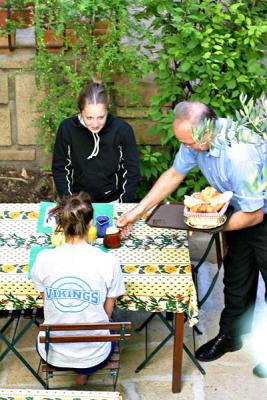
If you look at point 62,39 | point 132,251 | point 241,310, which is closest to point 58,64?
point 62,39

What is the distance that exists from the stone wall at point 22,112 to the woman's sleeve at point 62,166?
60 centimetres

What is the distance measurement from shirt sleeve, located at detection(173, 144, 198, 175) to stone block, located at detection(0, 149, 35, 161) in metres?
1.99

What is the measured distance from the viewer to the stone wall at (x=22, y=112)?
573cm

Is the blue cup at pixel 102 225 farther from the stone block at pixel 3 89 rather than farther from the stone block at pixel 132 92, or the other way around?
the stone block at pixel 3 89

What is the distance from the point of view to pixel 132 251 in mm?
4156

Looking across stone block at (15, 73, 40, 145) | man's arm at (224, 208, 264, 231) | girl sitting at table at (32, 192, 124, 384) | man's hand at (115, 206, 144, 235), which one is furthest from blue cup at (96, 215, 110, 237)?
stone block at (15, 73, 40, 145)

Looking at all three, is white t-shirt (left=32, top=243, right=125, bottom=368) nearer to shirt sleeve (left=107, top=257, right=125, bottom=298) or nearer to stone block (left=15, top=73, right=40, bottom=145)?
shirt sleeve (left=107, top=257, right=125, bottom=298)

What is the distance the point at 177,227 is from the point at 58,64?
6.58 ft

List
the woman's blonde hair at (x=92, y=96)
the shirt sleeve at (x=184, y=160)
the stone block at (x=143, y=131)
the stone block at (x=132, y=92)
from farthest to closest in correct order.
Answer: the stone block at (x=143, y=131) < the stone block at (x=132, y=92) < the woman's blonde hair at (x=92, y=96) < the shirt sleeve at (x=184, y=160)

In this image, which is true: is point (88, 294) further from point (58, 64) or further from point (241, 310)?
point (58, 64)

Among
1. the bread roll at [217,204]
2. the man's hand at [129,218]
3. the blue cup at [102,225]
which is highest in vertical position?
the bread roll at [217,204]

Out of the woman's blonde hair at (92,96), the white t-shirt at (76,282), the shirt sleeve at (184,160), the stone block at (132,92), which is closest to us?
the white t-shirt at (76,282)

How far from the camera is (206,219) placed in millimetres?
3855

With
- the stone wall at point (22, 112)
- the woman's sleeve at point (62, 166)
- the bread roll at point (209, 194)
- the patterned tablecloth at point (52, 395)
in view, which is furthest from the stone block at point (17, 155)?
the patterned tablecloth at point (52, 395)
